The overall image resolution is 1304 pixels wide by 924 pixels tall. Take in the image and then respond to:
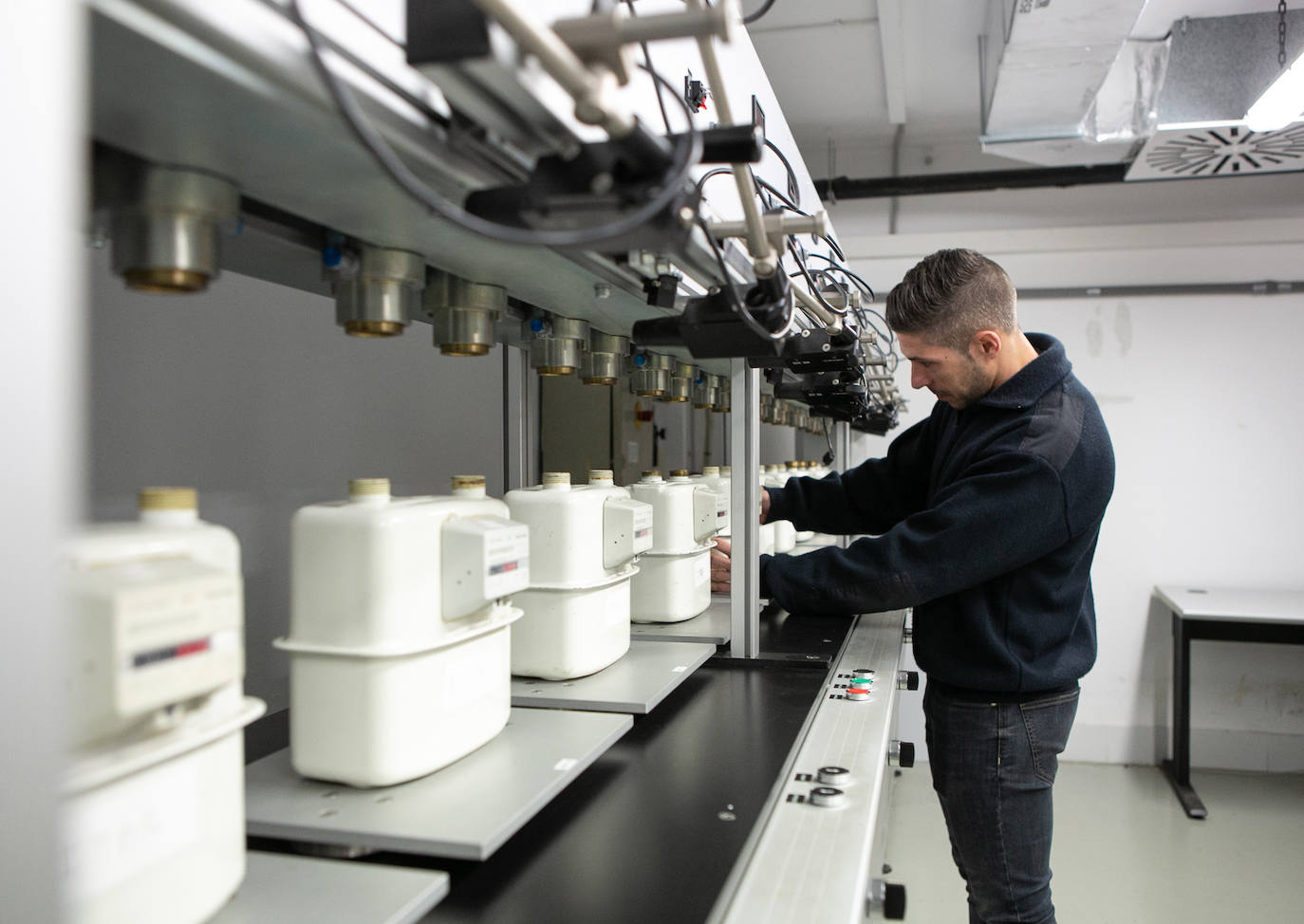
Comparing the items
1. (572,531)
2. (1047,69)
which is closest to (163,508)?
(572,531)

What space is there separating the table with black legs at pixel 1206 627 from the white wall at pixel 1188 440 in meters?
0.21

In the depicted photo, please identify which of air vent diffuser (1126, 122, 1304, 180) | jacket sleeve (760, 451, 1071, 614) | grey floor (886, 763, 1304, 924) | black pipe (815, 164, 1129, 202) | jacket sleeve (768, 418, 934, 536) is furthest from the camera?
black pipe (815, 164, 1129, 202)

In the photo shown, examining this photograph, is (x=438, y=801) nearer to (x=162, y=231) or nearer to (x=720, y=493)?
(x=162, y=231)

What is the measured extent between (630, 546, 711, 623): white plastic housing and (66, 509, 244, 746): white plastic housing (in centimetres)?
106

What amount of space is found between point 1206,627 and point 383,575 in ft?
12.0

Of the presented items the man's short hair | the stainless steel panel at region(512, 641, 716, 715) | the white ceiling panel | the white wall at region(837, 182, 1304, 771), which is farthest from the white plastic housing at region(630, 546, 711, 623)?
the white wall at region(837, 182, 1304, 771)

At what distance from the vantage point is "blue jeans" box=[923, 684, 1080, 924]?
5.22 feet

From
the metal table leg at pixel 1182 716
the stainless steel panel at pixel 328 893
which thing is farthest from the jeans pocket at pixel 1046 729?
the metal table leg at pixel 1182 716

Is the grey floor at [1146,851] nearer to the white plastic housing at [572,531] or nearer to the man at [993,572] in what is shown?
the man at [993,572]

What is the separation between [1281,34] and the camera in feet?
9.12

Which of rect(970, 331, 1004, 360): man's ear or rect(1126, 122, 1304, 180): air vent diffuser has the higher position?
rect(1126, 122, 1304, 180): air vent diffuser

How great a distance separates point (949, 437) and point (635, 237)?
1293 mm

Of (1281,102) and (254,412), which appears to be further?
(1281,102)

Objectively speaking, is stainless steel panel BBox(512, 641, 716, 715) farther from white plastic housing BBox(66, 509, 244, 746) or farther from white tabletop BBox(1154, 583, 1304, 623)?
white tabletop BBox(1154, 583, 1304, 623)
